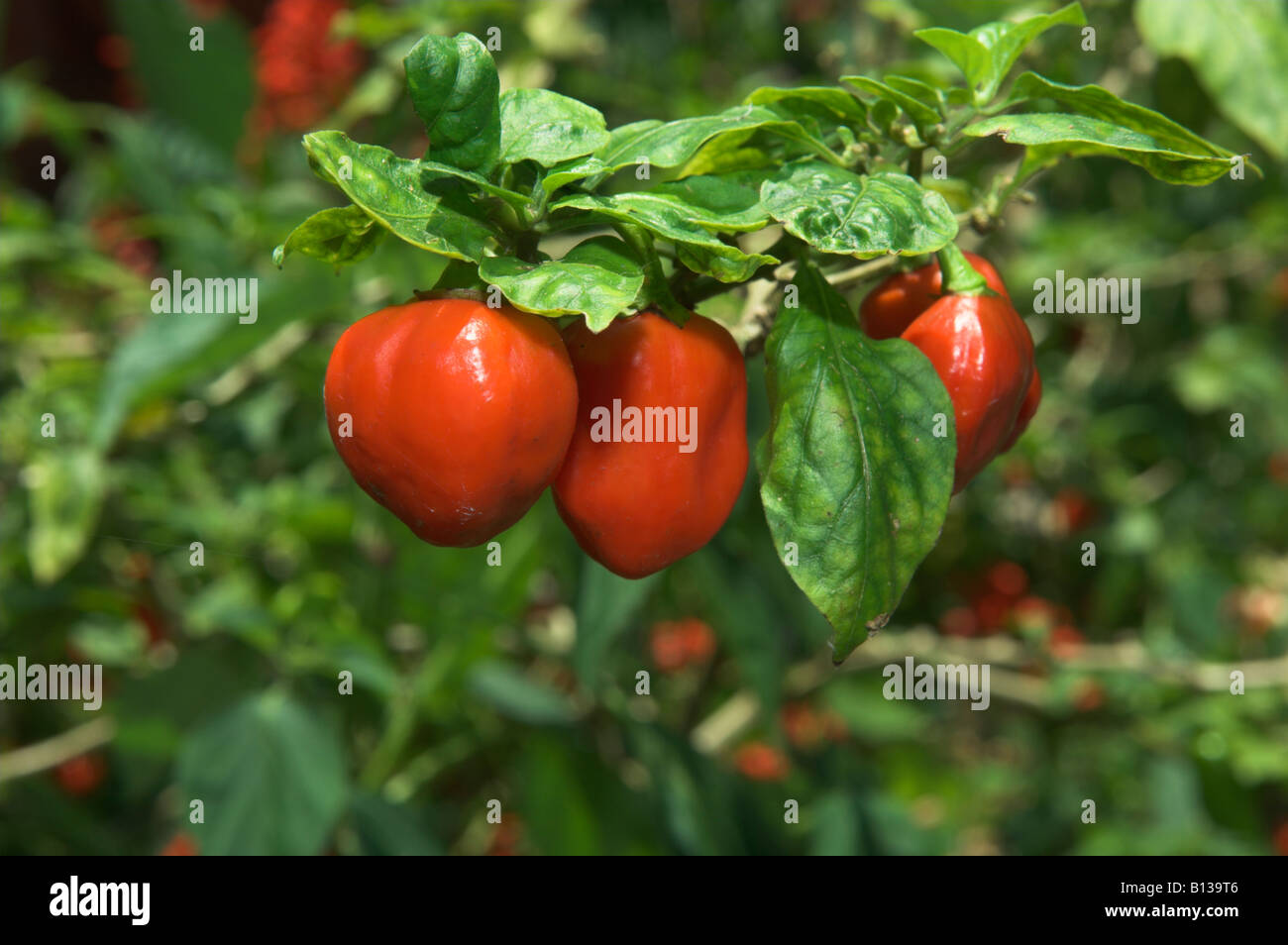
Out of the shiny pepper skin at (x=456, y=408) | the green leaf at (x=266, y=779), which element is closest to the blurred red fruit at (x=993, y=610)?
the green leaf at (x=266, y=779)

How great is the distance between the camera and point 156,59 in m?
2.38

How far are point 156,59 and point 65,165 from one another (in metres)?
1.14

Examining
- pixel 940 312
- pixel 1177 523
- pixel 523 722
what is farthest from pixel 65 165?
pixel 940 312

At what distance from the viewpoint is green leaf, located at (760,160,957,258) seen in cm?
44

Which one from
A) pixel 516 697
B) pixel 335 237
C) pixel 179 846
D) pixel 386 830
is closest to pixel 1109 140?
pixel 335 237

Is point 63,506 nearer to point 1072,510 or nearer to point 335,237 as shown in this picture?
point 335,237

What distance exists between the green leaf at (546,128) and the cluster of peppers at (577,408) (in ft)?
0.24

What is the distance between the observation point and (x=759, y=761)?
202 cm

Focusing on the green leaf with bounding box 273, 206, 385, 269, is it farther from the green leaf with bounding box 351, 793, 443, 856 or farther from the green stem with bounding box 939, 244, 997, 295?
the green leaf with bounding box 351, 793, 443, 856

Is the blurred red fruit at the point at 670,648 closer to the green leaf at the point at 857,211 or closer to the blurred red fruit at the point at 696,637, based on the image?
the blurred red fruit at the point at 696,637

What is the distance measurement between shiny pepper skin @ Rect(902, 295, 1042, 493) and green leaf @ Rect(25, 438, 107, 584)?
1.13 meters

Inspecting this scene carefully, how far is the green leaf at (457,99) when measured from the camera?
459 mm

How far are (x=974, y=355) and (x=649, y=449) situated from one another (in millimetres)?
167
